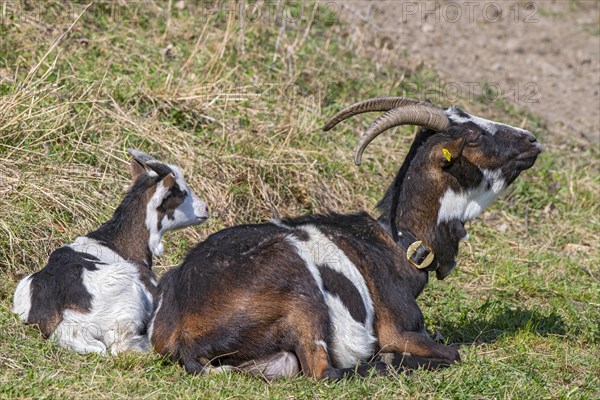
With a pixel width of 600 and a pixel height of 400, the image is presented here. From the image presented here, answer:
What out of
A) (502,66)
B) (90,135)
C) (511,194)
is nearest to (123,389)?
(90,135)

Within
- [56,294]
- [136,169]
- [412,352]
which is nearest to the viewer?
[412,352]

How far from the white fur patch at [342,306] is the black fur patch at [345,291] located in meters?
0.02

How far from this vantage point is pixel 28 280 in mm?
5730

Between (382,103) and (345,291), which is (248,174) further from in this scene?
(345,291)

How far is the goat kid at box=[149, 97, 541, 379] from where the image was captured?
5.05m

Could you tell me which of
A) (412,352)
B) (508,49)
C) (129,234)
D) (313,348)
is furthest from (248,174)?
(508,49)

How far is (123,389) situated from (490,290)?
11.4 feet

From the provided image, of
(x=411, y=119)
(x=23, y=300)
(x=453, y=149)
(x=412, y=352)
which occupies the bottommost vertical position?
(x=23, y=300)

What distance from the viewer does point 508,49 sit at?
1261 cm

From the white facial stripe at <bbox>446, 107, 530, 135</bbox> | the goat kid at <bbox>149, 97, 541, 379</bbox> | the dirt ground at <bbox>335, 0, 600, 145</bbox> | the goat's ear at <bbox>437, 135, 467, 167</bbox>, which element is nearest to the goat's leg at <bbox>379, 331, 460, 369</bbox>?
the goat kid at <bbox>149, 97, 541, 379</bbox>

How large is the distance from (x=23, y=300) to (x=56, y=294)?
0.26 metres

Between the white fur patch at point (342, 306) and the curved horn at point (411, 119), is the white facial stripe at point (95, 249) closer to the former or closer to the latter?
the white fur patch at point (342, 306)

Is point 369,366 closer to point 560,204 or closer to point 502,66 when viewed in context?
point 560,204

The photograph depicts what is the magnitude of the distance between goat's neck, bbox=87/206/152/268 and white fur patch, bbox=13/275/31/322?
2.49 ft
